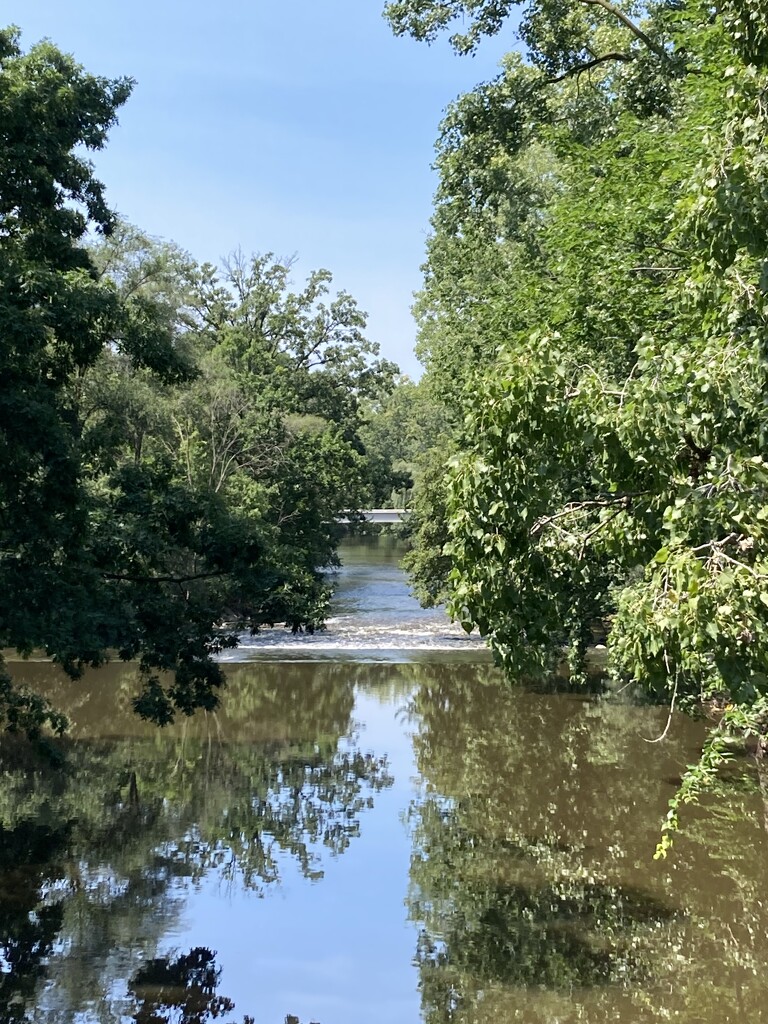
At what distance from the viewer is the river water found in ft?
34.1

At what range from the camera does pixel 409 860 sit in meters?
14.6

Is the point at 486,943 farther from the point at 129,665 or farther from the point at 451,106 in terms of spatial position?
the point at 129,665

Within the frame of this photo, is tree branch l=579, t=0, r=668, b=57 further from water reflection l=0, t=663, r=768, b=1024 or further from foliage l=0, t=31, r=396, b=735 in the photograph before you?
water reflection l=0, t=663, r=768, b=1024

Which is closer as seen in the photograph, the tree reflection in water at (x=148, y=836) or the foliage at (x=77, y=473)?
the tree reflection in water at (x=148, y=836)

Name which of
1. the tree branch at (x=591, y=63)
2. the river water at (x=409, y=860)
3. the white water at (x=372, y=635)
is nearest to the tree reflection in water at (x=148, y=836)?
the river water at (x=409, y=860)

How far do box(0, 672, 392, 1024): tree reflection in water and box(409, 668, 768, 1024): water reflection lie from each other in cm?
204

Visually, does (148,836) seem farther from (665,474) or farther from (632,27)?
(632,27)

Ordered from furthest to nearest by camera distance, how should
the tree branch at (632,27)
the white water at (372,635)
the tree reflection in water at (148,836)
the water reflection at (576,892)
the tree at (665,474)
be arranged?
the white water at (372,635) → the tree branch at (632,27) → the tree reflection in water at (148,836) → the water reflection at (576,892) → the tree at (665,474)

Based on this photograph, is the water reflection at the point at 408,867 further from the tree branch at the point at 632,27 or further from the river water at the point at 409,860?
the tree branch at the point at 632,27

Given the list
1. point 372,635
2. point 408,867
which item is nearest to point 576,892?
point 408,867

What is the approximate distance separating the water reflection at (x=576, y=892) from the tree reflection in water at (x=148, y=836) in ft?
6.69

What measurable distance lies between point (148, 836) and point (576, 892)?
657cm

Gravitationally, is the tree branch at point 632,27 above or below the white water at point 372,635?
above

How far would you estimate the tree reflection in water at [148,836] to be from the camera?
414 inches
